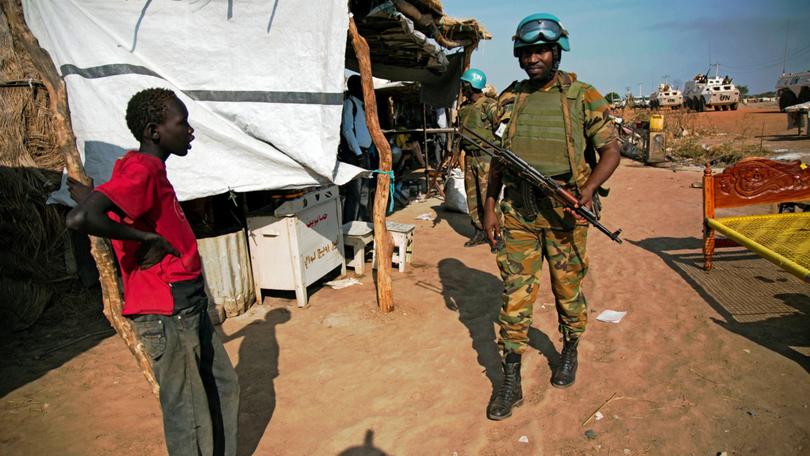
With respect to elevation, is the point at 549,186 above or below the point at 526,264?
above

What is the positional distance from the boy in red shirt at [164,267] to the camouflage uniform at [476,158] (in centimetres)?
417

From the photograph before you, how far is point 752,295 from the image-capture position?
4.21 meters

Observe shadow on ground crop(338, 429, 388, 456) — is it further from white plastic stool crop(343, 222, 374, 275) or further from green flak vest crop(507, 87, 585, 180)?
white plastic stool crop(343, 222, 374, 275)

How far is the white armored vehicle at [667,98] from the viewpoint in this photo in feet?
119

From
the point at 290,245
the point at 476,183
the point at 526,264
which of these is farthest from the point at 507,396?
the point at 476,183

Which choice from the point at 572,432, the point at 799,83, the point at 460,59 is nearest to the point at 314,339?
the point at 572,432

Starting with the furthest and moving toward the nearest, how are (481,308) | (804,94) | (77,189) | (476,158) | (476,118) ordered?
(804,94) → (476,158) → (476,118) → (481,308) → (77,189)

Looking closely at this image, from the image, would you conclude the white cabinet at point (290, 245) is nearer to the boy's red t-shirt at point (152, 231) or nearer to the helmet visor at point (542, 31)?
the boy's red t-shirt at point (152, 231)

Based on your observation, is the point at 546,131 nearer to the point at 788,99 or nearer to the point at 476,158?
the point at 476,158

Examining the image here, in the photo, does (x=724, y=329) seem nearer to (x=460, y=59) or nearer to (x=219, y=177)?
(x=219, y=177)

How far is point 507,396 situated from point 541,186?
1.27m

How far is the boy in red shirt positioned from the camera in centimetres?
172

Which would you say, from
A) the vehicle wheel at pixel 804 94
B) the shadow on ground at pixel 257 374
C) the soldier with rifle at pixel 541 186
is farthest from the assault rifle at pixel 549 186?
the vehicle wheel at pixel 804 94

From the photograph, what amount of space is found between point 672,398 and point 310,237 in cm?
321
